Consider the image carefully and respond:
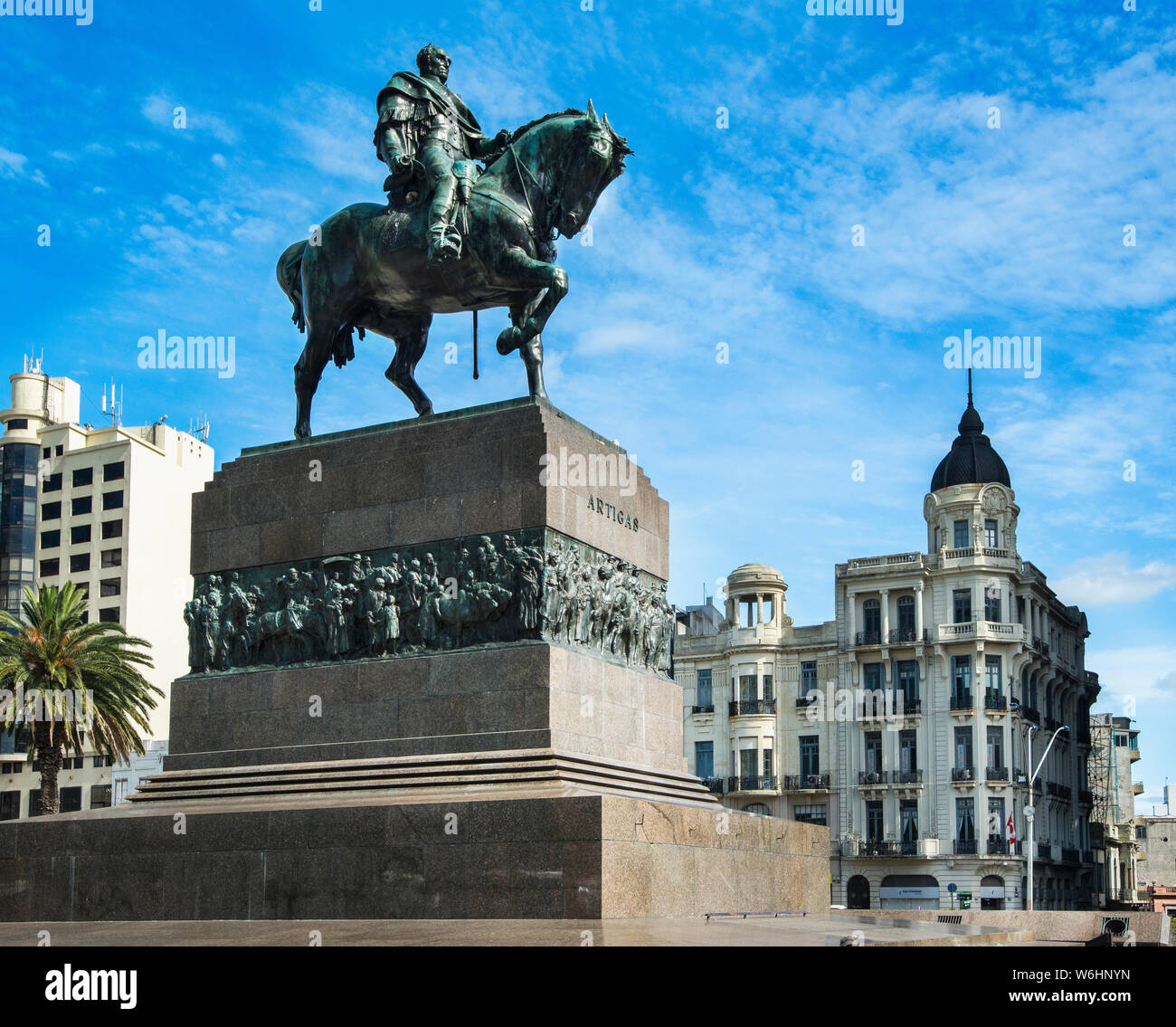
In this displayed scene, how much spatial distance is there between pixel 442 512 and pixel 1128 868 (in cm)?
11138

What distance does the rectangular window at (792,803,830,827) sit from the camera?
246 ft

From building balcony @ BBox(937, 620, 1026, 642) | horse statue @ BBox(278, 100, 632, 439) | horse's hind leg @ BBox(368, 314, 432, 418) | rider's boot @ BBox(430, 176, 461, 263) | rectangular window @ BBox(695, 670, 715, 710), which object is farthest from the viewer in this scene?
rectangular window @ BBox(695, 670, 715, 710)

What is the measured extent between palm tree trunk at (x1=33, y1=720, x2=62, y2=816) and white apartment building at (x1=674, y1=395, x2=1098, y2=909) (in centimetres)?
3656

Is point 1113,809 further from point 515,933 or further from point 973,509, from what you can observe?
point 515,933

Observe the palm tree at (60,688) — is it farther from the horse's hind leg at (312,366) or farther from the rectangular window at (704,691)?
the rectangular window at (704,691)

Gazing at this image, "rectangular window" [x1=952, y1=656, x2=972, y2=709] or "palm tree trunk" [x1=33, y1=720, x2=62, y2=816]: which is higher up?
"rectangular window" [x1=952, y1=656, x2=972, y2=709]

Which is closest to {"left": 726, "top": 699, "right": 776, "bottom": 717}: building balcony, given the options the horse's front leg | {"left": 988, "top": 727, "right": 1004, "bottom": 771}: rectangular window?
{"left": 988, "top": 727, "right": 1004, "bottom": 771}: rectangular window

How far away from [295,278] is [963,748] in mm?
55409

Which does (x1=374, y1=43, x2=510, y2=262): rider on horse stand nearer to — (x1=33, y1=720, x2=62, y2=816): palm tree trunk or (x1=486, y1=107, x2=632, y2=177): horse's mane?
(x1=486, y1=107, x2=632, y2=177): horse's mane

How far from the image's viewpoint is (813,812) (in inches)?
2963

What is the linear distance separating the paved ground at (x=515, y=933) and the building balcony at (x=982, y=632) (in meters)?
55.7

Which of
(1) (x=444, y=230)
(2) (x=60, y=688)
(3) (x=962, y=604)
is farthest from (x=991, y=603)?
(1) (x=444, y=230)
